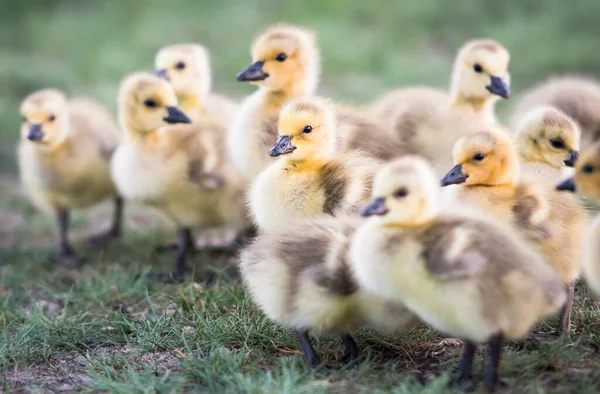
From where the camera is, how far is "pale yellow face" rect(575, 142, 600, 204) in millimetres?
3299

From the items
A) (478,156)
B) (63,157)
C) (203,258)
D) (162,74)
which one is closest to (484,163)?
(478,156)

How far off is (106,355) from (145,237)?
2.20 meters

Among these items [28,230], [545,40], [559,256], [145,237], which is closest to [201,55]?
[145,237]

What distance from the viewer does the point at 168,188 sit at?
491 cm

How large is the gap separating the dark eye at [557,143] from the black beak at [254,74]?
60.7 inches

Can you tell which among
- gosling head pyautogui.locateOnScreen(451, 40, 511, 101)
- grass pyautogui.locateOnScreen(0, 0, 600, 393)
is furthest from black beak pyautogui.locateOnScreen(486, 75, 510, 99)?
grass pyautogui.locateOnScreen(0, 0, 600, 393)

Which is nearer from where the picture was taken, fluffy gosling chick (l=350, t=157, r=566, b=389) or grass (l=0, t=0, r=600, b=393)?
fluffy gosling chick (l=350, t=157, r=566, b=389)

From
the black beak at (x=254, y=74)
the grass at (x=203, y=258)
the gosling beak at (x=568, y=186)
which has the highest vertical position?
the black beak at (x=254, y=74)

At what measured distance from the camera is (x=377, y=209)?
9.96 ft

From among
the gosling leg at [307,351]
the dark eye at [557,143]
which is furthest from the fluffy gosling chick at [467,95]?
the gosling leg at [307,351]

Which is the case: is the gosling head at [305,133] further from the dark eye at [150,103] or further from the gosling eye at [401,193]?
the dark eye at [150,103]

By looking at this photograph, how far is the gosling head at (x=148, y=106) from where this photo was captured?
4.97 meters

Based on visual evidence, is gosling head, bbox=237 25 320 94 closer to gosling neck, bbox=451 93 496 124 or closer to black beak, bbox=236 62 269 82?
black beak, bbox=236 62 269 82

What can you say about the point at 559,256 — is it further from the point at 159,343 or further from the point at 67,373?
the point at 67,373
